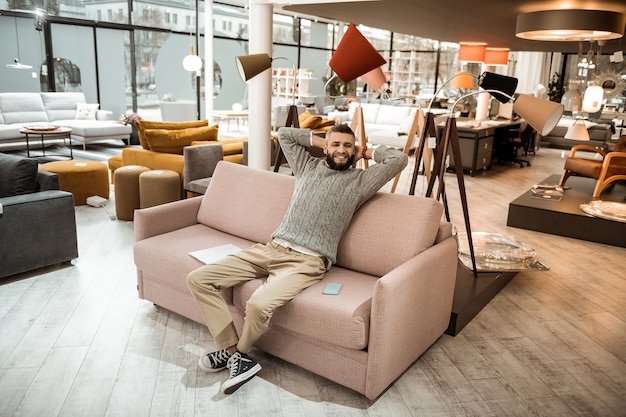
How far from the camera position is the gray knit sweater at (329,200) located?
2.85 m

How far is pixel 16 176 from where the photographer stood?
151 inches

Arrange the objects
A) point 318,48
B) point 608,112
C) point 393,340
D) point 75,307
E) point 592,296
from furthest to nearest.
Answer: point 318,48 < point 608,112 < point 592,296 < point 75,307 < point 393,340

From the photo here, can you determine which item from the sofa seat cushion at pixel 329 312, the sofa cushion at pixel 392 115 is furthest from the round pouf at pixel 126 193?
the sofa cushion at pixel 392 115

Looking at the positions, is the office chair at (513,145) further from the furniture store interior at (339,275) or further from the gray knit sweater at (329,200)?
the gray knit sweater at (329,200)

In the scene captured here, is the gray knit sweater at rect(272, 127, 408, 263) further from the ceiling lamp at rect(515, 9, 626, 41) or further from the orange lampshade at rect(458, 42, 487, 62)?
the orange lampshade at rect(458, 42, 487, 62)

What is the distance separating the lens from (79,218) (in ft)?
17.6

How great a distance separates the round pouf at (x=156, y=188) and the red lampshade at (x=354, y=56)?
7.81 ft

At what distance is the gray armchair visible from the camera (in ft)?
17.5

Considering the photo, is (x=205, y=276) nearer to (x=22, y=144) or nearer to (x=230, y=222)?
(x=230, y=222)

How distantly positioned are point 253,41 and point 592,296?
3.50m

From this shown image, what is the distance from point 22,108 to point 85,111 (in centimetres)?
108

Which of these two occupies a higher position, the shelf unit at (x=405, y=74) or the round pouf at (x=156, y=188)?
the shelf unit at (x=405, y=74)

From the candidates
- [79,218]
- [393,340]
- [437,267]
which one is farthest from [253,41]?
[393,340]

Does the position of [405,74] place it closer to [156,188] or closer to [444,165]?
[156,188]
